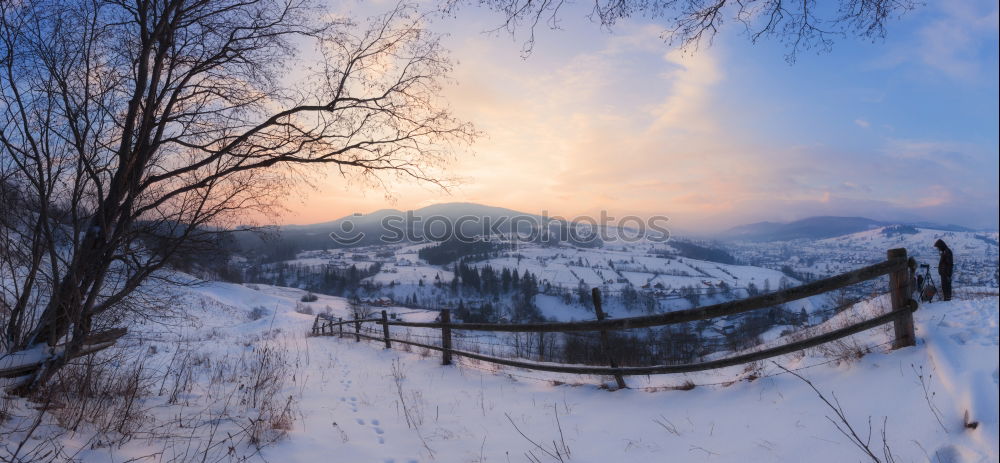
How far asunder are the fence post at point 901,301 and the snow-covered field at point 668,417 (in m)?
0.11

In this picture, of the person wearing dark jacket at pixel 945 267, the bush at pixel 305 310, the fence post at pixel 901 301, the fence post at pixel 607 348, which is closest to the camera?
the fence post at pixel 901 301

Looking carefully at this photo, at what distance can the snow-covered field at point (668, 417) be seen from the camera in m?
2.52

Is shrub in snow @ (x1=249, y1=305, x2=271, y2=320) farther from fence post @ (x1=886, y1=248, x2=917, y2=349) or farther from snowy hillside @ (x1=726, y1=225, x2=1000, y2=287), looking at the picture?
snowy hillside @ (x1=726, y1=225, x2=1000, y2=287)

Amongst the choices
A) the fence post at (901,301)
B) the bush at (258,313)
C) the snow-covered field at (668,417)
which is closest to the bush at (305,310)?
the bush at (258,313)

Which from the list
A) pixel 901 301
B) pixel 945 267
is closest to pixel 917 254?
pixel 945 267

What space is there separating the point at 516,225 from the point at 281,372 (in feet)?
430

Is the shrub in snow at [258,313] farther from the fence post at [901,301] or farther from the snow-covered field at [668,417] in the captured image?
the fence post at [901,301]

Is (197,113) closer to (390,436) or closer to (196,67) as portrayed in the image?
(196,67)

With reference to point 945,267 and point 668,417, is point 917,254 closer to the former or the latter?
point 945,267

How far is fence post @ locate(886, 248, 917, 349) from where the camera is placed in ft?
11.7

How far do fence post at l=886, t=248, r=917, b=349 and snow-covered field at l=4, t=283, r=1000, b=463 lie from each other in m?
0.11

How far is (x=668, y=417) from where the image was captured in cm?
375

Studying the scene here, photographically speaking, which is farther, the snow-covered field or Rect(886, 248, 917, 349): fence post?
Rect(886, 248, 917, 349): fence post

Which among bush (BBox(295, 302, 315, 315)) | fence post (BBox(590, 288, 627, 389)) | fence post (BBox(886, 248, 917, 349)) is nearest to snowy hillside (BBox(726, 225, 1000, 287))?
fence post (BBox(886, 248, 917, 349))
